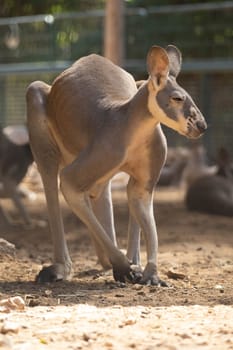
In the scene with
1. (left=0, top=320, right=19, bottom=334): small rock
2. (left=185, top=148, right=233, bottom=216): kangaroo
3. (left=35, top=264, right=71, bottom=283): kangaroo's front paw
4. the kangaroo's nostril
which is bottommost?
(left=185, top=148, right=233, bottom=216): kangaroo

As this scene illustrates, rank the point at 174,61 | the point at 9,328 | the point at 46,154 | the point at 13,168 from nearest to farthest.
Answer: the point at 9,328 < the point at 174,61 < the point at 46,154 < the point at 13,168

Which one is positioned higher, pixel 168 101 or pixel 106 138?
pixel 168 101

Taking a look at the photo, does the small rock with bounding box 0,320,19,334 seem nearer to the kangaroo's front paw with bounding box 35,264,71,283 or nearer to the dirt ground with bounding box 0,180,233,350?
the dirt ground with bounding box 0,180,233,350

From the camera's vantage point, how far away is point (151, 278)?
569 centimetres

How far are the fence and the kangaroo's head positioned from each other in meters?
9.14

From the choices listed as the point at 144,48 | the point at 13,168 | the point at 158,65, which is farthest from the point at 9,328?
the point at 144,48

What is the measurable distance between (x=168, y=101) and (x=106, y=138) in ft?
1.48

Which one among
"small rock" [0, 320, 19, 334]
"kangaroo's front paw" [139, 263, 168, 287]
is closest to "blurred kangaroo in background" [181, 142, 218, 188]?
"kangaroo's front paw" [139, 263, 168, 287]

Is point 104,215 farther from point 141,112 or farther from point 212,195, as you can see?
point 212,195

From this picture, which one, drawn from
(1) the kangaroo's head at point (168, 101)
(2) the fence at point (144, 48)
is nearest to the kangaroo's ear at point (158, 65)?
(1) the kangaroo's head at point (168, 101)

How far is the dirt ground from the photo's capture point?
3.97m

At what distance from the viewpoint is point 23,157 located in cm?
1084

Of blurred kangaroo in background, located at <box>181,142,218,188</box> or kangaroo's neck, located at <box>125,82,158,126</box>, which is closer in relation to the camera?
kangaroo's neck, located at <box>125,82,158,126</box>

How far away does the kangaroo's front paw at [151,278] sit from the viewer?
5666mm
